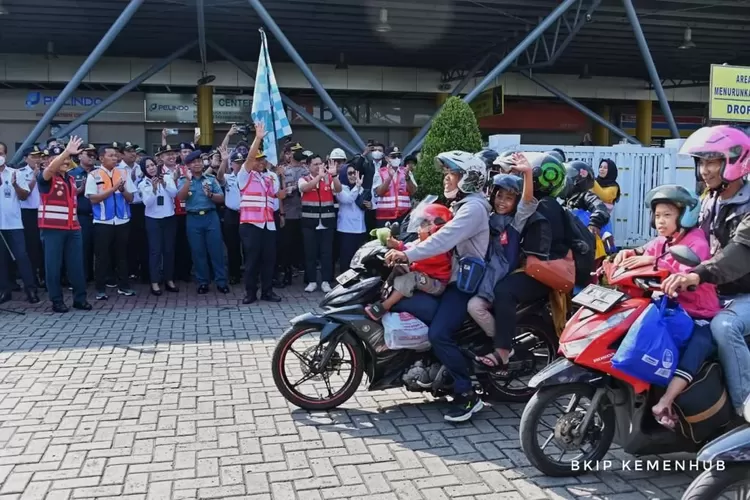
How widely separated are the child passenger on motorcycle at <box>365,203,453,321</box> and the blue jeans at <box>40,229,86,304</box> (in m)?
5.10

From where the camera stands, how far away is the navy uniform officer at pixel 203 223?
9531mm

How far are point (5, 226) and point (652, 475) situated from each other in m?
8.01

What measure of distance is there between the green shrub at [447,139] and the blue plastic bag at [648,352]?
→ 6642mm

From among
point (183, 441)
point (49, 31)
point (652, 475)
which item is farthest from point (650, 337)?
point (49, 31)

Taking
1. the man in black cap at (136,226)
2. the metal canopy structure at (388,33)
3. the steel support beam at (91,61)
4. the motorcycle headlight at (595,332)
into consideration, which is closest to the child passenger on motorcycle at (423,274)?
the motorcycle headlight at (595,332)

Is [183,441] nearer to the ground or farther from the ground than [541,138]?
nearer to the ground

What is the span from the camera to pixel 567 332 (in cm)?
396

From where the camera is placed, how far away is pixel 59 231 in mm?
8297

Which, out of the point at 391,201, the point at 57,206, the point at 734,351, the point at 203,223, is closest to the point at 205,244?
the point at 203,223

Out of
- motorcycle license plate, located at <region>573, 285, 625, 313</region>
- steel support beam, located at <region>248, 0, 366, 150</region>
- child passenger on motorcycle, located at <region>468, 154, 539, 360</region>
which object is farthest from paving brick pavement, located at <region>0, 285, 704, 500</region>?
steel support beam, located at <region>248, 0, 366, 150</region>

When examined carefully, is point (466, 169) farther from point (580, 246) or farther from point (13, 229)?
point (13, 229)

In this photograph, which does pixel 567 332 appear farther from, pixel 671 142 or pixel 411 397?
pixel 671 142

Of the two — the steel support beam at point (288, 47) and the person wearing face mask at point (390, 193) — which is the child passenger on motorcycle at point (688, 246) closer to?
the person wearing face mask at point (390, 193)

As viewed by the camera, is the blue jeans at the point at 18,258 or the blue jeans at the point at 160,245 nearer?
the blue jeans at the point at 18,258
